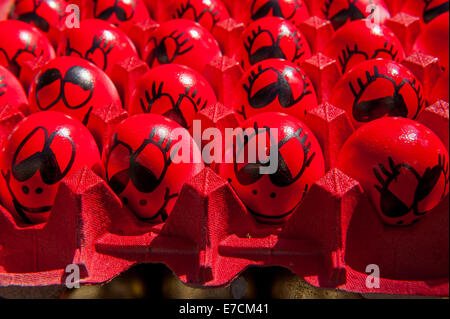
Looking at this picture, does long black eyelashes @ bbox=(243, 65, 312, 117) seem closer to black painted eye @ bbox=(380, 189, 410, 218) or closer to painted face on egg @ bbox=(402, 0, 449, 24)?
black painted eye @ bbox=(380, 189, 410, 218)

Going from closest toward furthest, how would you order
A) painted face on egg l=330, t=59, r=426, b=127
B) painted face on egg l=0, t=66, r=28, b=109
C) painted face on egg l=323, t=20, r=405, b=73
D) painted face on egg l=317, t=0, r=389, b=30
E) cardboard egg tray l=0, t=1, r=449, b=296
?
cardboard egg tray l=0, t=1, r=449, b=296 < painted face on egg l=330, t=59, r=426, b=127 < painted face on egg l=0, t=66, r=28, b=109 < painted face on egg l=323, t=20, r=405, b=73 < painted face on egg l=317, t=0, r=389, b=30

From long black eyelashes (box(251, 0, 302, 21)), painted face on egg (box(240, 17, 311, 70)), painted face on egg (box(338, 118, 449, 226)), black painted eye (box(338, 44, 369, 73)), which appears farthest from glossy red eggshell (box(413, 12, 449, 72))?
painted face on egg (box(338, 118, 449, 226))

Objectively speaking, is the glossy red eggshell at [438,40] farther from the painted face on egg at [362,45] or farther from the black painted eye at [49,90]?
the black painted eye at [49,90]

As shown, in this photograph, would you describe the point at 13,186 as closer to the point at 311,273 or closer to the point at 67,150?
the point at 67,150

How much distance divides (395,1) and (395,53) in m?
0.55

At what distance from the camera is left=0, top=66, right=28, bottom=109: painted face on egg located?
1.31 meters

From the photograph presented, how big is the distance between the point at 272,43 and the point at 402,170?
69 centimetres

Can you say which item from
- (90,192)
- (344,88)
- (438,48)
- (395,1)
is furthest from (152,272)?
(395,1)

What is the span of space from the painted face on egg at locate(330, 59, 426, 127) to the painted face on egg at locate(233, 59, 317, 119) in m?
0.10

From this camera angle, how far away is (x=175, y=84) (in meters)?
1.23

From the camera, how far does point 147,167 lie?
992mm

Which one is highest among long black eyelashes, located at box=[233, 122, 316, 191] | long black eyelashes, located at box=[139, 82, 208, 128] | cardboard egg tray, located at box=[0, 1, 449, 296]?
long black eyelashes, located at box=[139, 82, 208, 128]

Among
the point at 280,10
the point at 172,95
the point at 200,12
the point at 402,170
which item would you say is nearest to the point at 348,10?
the point at 280,10

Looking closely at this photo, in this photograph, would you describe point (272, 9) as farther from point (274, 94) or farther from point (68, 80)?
point (68, 80)
